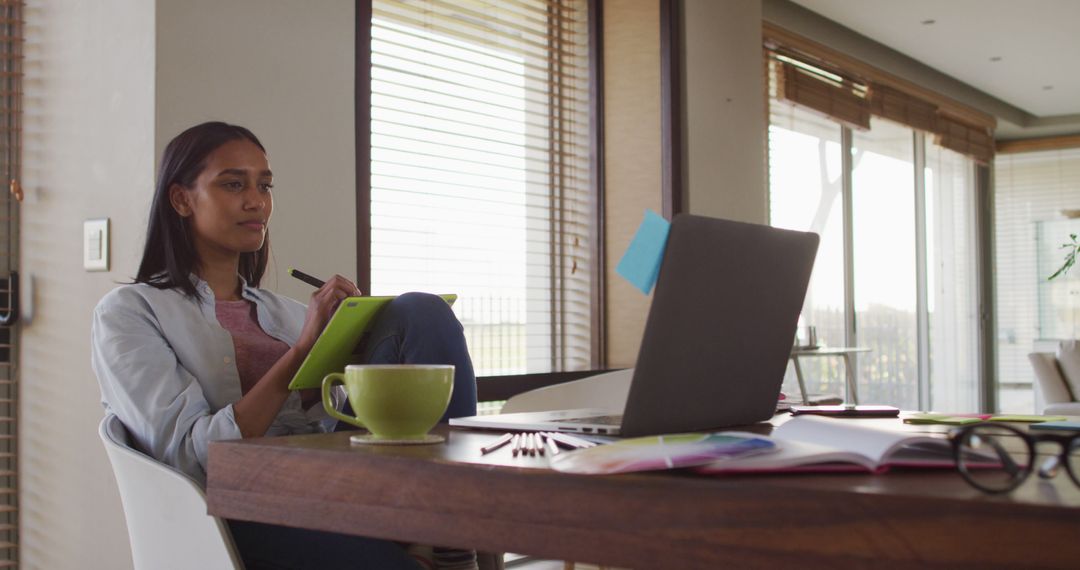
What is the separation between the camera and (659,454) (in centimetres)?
71

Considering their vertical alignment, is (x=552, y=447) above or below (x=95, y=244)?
below

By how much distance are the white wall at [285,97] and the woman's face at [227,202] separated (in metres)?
0.47

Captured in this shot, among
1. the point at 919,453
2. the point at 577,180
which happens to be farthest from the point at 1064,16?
the point at 919,453

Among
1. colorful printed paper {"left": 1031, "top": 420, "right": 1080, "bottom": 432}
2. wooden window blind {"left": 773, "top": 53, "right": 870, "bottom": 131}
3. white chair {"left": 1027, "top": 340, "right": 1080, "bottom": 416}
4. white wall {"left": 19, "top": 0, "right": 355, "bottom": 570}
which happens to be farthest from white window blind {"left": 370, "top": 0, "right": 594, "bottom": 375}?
white chair {"left": 1027, "top": 340, "right": 1080, "bottom": 416}

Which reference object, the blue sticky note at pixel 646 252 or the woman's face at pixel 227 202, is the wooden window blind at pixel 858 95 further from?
the blue sticky note at pixel 646 252

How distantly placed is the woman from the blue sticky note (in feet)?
2.02

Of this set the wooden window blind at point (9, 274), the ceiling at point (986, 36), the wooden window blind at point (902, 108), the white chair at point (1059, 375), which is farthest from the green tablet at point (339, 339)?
the white chair at point (1059, 375)

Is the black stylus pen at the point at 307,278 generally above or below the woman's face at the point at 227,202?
below

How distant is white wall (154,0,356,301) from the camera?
Answer: 2.22 metres

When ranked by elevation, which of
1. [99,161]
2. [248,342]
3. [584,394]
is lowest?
[584,394]

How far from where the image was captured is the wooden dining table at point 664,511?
573 millimetres

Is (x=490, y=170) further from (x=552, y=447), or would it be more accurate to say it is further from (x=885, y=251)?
(x=885, y=251)

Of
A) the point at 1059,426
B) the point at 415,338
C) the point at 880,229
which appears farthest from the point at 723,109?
the point at 1059,426

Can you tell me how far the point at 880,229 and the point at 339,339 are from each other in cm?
563
